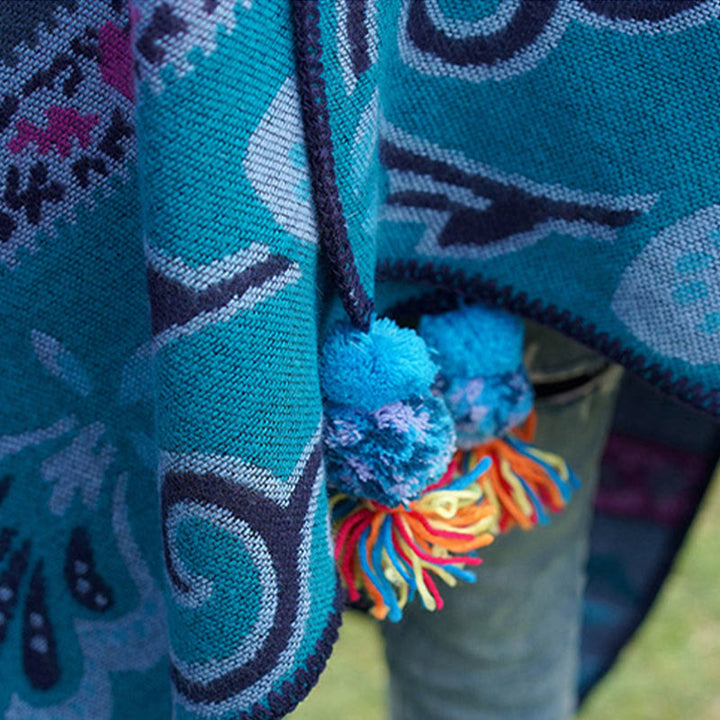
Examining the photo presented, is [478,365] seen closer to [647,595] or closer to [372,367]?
[372,367]

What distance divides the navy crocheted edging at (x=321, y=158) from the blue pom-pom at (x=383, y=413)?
24 mm

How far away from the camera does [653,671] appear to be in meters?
1.26

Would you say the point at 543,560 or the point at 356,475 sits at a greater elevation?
the point at 356,475

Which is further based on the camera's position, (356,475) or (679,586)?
(679,586)

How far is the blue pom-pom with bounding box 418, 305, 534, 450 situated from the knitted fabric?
0.02 meters

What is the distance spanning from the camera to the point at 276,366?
386 millimetres

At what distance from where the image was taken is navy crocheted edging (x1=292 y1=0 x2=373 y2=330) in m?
0.36

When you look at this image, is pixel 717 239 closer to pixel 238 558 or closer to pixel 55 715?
pixel 238 558

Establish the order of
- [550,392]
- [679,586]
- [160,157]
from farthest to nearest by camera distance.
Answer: [679,586] < [550,392] < [160,157]

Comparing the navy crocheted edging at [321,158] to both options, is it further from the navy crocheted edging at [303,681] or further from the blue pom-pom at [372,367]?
the navy crocheted edging at [303,681]

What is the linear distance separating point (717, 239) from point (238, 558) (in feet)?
0.98

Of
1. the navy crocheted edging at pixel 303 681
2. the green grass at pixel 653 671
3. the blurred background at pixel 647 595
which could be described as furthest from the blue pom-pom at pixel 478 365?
the green grass at pixel 653 671

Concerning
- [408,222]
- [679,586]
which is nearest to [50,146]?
[408,222]

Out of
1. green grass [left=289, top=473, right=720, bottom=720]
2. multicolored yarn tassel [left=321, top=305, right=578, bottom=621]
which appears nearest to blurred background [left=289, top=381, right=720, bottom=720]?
green grass [left=289, top=473, right=720, bottom=720]
